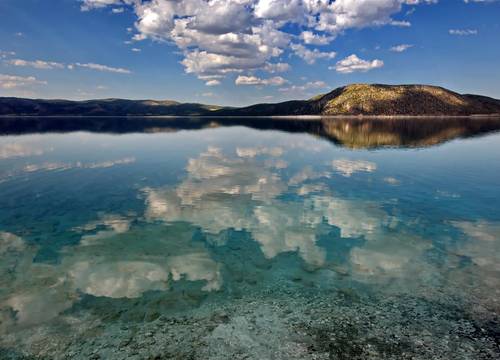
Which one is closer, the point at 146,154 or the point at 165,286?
the point at 165,286

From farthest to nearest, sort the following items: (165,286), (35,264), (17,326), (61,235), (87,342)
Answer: (61,235) → (35,264) → (165,286) → (17,326) → (87,342)

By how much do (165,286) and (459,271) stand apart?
15.7m

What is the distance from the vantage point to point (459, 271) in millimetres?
18000

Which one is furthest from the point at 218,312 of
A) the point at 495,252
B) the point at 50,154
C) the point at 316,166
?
the point at 50,154

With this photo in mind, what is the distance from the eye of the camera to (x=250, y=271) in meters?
18.4

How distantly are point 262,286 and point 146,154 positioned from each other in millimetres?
58423

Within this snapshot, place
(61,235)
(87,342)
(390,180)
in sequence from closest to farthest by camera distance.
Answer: (87,342) < (61,235) < (390,180)

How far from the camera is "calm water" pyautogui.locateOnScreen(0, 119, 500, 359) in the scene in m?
12.8

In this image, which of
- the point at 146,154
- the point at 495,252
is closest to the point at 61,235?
the point at 495,252

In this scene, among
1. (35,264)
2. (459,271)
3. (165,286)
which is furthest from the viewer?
(35,264)

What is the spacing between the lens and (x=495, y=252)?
20.3 m

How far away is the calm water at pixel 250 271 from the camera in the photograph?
12.8m

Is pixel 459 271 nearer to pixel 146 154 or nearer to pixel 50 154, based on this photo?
pixel 146 154

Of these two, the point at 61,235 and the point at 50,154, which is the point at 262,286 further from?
the point at 50,154
